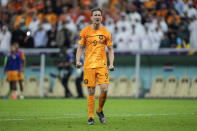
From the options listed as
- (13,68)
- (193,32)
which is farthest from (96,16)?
(13,68)

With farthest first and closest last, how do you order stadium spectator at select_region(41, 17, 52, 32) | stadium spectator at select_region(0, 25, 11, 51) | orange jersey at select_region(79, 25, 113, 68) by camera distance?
stadium spectator at select_region(0, 25, 11, 51), stadium spectator at select_region(41, 17, 52, 32), orange jersey at select_region(79, 25, 113, 68)

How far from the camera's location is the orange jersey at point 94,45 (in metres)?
10.9

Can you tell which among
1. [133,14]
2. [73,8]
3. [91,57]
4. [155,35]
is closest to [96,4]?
[73,8]

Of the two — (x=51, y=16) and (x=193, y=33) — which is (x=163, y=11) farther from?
(x=51, y=16)

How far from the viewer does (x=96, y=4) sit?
86.1ft

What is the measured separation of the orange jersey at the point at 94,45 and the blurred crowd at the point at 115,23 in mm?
12217

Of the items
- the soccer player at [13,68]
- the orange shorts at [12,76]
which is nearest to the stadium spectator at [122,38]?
the soccer player at [13,68]

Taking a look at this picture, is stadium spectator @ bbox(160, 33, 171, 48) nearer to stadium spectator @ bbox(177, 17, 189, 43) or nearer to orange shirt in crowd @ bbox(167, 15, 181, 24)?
stadium spectator @ bbox(177, 17, 189, 43)

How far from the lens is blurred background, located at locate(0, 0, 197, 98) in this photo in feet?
76.9

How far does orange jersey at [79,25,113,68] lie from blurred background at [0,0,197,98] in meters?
12.2

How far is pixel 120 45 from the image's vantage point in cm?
2397

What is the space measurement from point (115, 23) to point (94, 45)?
13440mm

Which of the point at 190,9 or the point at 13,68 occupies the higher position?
the point at 190,9

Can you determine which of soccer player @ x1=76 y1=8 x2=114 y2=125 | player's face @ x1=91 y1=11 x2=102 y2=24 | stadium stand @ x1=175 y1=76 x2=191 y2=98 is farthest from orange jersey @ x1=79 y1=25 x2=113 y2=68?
stadium stand @ x1=175 y1=76 x2=191 y2=98
